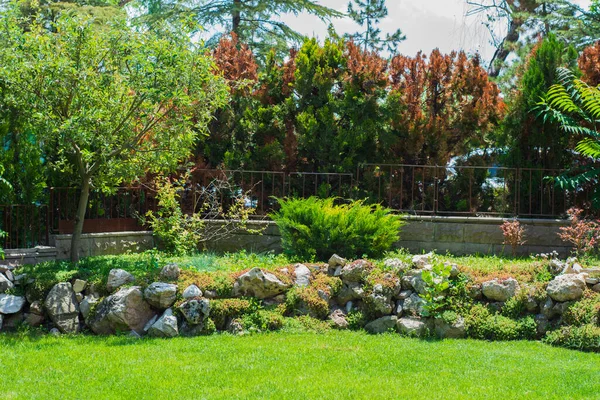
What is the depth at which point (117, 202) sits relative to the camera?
36.7ft

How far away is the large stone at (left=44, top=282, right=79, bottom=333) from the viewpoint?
25.7ft

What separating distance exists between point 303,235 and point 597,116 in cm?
503

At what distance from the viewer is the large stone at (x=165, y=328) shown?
24.8 ft

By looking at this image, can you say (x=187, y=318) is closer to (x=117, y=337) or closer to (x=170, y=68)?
(x=117, y=337)

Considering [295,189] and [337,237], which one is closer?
[337,237]

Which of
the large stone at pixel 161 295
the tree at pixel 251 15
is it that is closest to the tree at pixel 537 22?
the tree at pixel 251 15

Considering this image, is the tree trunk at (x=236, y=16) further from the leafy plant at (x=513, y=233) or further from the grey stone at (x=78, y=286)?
the grey stone at (x=78, y=286)

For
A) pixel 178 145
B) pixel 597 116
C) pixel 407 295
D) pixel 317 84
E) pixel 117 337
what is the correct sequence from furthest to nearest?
pixel 317 84, pixel 597 116, pixel 178 145, pixel 407 295, pixel 117 337

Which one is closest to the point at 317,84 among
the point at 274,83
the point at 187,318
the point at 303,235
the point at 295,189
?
the point at 274,83

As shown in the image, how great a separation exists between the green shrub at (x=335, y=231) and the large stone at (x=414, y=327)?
5.46 ft

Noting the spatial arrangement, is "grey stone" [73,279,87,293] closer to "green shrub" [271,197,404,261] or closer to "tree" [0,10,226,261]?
"tree" [0,10,226,261]

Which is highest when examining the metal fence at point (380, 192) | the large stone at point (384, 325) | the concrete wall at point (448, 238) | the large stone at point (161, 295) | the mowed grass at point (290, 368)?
the metal fence at point (380, 192)

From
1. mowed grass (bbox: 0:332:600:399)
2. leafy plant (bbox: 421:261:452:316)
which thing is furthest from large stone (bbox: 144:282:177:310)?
leafy plant (bbox: 421:261:452:316)

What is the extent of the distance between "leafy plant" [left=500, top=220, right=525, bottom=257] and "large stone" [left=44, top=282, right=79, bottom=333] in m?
6.16
